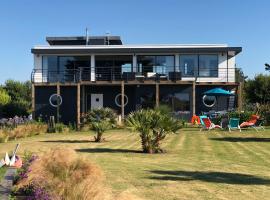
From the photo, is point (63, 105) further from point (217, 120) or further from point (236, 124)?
point (236, 124)

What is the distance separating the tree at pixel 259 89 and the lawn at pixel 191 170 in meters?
24.6

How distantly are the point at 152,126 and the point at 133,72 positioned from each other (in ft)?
61.9

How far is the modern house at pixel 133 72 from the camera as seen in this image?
3519 cm

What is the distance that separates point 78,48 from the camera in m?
35.6

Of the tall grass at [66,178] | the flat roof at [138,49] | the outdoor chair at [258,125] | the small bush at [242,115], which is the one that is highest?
the flat roof at [138,49]

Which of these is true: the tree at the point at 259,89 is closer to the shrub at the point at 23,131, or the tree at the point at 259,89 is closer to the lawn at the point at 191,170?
Result: the shrub at the point at 23,131

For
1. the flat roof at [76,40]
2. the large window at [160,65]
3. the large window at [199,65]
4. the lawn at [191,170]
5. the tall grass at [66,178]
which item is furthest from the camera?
the flat roof at [76,40]

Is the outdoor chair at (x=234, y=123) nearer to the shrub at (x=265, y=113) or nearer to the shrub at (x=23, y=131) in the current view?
the shrub at (x=265, y=113)

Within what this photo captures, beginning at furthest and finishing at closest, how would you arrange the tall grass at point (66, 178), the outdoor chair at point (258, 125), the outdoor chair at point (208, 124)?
1. the outdoor chair at point (208, 124)
2. the outdoor chair at point (258, 125)
3. the tall grass at point (66, 178)

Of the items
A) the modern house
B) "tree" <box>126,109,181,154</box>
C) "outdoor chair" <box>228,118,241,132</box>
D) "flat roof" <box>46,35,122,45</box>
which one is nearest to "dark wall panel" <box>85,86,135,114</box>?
the modern house

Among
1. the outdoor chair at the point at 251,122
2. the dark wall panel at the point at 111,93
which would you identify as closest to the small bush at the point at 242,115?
the outdoor chair at the point at 251,122

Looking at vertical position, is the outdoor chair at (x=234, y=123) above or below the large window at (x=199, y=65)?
below

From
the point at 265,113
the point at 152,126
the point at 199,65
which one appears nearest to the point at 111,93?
the point at 199,65

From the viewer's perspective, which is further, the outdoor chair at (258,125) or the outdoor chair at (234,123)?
the outdoor chair at (258,125)
